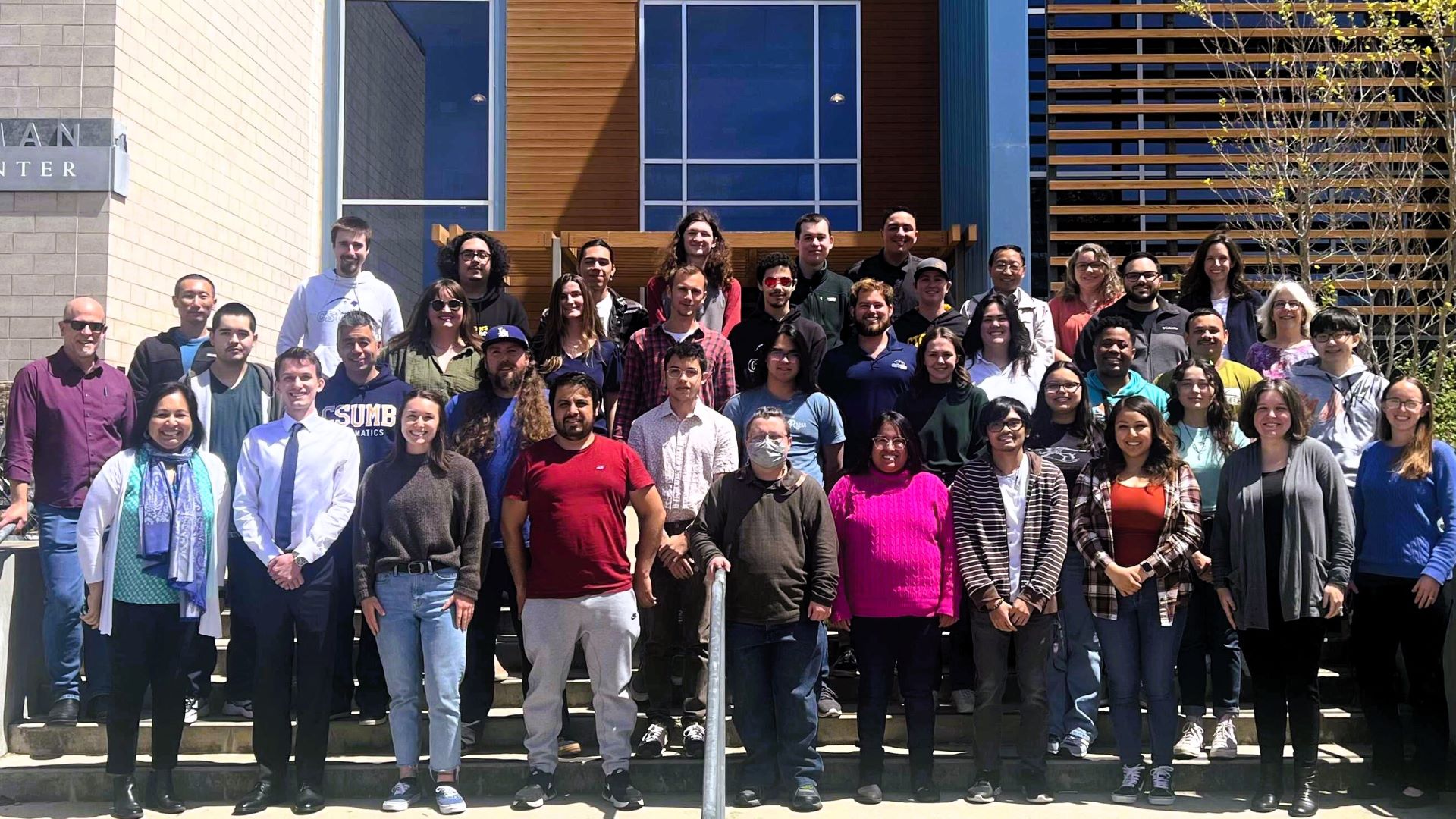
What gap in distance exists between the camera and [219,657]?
7090mm

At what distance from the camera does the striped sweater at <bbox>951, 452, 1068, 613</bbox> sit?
599 centimetres

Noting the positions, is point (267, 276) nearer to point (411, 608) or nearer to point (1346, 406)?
point (411, 608)

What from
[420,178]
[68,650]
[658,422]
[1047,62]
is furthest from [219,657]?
[1047,62]

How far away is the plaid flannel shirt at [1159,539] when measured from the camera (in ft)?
Answer: 19.5

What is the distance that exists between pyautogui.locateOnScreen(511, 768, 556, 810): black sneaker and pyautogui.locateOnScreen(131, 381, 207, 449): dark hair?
225 cm

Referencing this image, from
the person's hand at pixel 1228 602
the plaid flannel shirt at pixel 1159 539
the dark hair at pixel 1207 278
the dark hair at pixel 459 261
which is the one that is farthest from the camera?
the dark hair at pixel 1207 278

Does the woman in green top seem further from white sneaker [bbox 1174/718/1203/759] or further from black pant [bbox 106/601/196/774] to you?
white sneaker [bbox 1174/718/1203/759]

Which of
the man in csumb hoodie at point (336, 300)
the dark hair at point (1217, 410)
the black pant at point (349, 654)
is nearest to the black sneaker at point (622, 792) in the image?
the black pant at point (349, 654)

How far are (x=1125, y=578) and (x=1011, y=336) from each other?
5.32ft

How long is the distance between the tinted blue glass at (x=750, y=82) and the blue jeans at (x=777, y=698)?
972cm

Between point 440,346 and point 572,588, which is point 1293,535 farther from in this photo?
point 440,346

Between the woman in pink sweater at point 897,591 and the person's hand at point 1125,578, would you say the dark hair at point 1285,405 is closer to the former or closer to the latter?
the person's hand at point 1125,578

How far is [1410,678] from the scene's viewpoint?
6.12m

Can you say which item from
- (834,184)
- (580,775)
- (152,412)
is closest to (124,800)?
(152,412)
